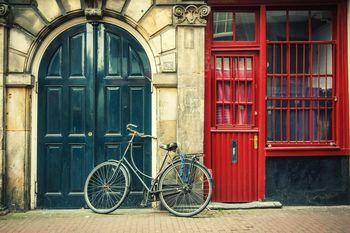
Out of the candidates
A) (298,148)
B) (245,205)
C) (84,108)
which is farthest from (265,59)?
(84,108)

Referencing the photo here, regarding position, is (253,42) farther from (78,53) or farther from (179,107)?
(78,53)

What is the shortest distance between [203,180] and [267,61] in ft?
8.37

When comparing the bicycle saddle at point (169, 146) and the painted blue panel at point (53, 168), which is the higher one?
the bicycle saddle at point (169, 146)

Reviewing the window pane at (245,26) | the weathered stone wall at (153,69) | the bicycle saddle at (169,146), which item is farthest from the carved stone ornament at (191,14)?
the bicycle saddle at (169,146)

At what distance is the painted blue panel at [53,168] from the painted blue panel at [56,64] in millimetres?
1313

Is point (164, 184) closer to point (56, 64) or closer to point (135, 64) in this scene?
point (135, 64)

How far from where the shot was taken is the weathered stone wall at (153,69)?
8.53m

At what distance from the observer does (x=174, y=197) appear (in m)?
8.32

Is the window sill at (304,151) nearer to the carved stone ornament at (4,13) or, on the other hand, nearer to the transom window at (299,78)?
the transom window at (299,78)

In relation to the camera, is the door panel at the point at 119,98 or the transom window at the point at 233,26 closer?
the door panel at the point at 119,98

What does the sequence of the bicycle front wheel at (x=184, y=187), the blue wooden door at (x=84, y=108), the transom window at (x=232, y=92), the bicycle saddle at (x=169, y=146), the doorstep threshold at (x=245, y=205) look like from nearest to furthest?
1. the bicycle front wheel at (x=184, y=187)
2. the bicycle saddle at (x=169, y=146)
3. the doorstep threshold at (x=245, y=205)
4. the blue wooden door at (x=84, y=108)
5. the transom window at (x=232, y=92)

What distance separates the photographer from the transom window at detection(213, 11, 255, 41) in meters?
9.03

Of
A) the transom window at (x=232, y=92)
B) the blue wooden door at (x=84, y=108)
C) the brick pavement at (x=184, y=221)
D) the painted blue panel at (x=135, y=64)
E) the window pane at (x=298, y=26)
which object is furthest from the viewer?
the window pane at (x=298, y=26)

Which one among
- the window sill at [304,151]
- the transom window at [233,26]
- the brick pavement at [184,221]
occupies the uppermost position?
the transom window at [233,26]
